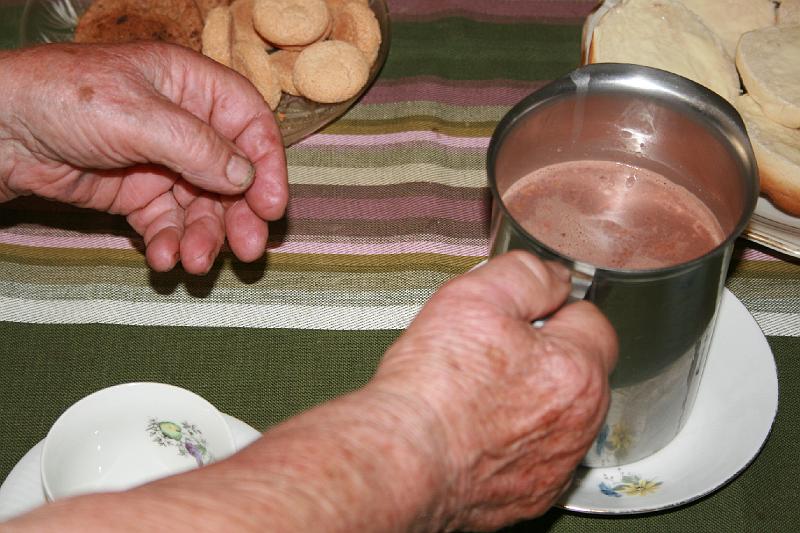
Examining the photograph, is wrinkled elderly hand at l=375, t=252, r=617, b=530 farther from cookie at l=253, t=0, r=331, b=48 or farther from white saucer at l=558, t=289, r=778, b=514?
cookie at l=253, t=0, r=331, b=48

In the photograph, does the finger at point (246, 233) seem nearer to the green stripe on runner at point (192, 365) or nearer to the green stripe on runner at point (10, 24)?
the green stripe on runner at point (192, 365)

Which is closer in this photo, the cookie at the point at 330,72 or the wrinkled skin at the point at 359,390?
the wrinkled skin at the point at 359,390

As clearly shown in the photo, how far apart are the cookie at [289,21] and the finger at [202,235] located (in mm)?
292

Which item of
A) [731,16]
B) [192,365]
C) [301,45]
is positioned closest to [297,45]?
[301,45]

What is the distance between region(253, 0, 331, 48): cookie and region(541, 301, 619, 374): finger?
0.69m

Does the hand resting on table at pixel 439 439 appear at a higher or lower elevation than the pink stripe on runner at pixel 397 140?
higher

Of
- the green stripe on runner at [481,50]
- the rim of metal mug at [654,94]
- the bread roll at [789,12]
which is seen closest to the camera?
the rim of metal mug at [654,94]

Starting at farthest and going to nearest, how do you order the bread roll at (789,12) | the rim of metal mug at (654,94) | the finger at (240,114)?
1. the bread roll at (789,12)
2. the finger at (240,114)
3. the rim of metal mug at (654,94)

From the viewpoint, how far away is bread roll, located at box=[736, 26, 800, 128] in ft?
3.41

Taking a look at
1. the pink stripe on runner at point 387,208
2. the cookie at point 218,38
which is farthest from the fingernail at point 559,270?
the cookie at point 218,38

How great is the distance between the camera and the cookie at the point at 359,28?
1216 millimetres

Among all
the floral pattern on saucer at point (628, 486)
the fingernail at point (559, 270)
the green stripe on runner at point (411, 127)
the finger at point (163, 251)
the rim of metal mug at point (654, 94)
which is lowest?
the floral pattern on saucer at point (628, 486)

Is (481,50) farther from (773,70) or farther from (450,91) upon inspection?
(773,70)

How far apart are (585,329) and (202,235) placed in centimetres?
51
